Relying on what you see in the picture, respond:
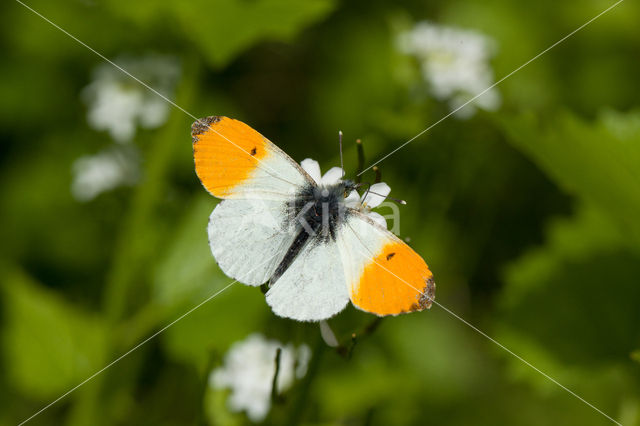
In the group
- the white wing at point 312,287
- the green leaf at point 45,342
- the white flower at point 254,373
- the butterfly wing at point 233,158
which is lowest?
the green leaf at point 45,342

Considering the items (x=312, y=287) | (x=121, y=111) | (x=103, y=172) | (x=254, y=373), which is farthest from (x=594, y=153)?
(x=103, y=172)

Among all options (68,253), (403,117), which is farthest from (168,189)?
(403,117)

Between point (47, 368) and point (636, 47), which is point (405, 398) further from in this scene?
point (636, 47)

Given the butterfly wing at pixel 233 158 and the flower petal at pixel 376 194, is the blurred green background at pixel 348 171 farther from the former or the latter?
the butterfly wing at pixel 233 158

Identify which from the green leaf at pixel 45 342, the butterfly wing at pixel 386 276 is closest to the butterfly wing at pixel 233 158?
the butterfly wing at pixel 386 276

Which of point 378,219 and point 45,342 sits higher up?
point 378,219

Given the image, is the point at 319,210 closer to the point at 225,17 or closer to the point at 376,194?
the point at 376,194

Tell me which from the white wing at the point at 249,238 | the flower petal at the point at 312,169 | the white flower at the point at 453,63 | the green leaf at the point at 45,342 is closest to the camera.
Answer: the white wing at the point at 249,238
